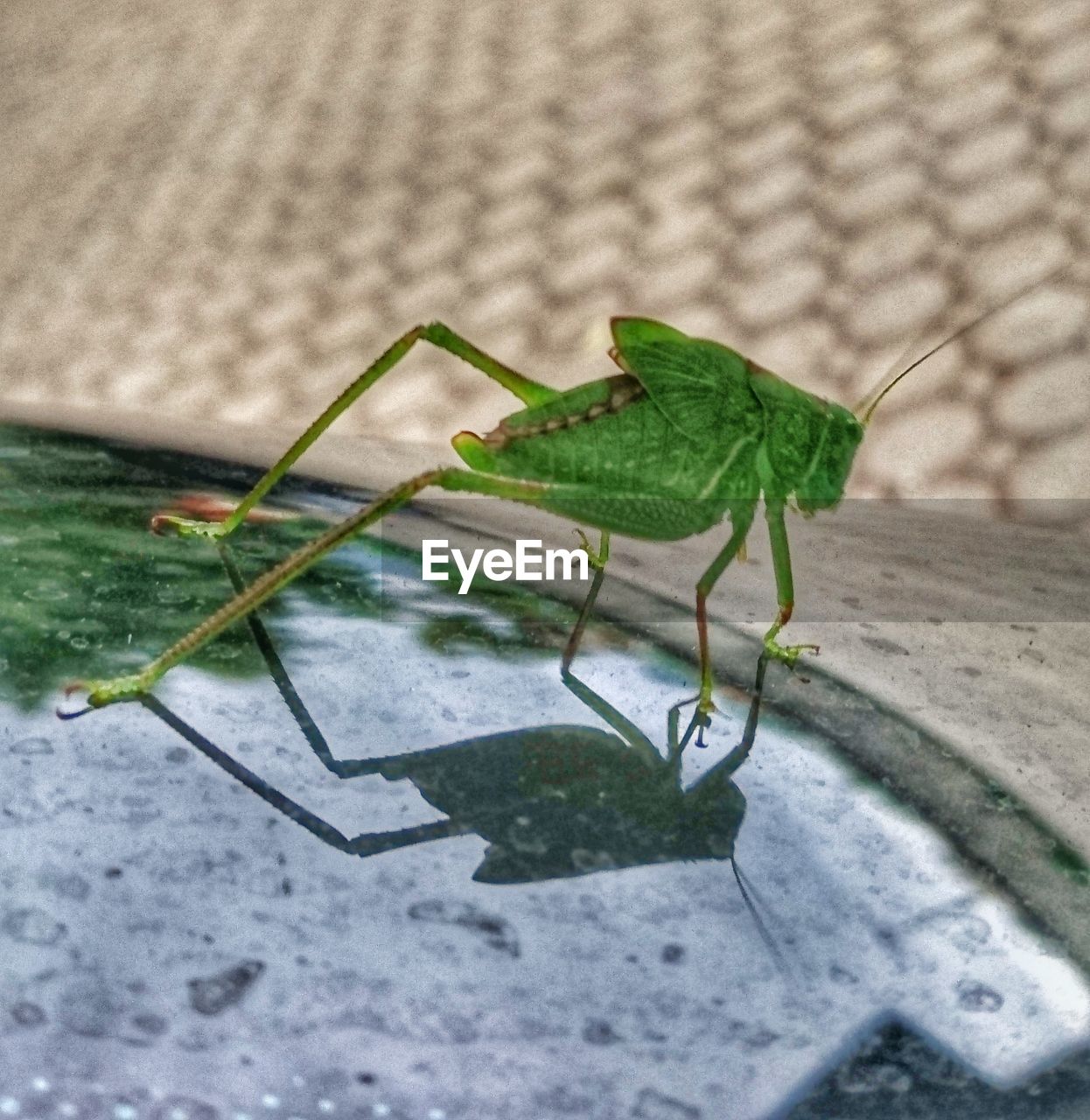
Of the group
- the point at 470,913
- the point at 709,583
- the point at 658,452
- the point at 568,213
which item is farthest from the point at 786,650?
the point at 568,213

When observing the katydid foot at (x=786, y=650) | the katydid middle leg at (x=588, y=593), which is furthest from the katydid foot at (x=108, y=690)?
the katydid foot at (x=786, y=650)

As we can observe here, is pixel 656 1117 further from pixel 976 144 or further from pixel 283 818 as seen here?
pixel 976 144

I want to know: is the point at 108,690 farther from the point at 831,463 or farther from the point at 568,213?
the point at 568,213

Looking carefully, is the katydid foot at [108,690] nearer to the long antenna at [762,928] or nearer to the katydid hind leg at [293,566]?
the katydid hind leg at [293,566]

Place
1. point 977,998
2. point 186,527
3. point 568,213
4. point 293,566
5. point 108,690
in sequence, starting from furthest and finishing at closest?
point 568,213
point 186,527
point 293,566
point 108,690
point 977,998

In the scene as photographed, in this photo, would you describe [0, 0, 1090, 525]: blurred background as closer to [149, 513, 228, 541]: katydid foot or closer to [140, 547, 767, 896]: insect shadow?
[149, 513, 228, 541]: katydid foot
